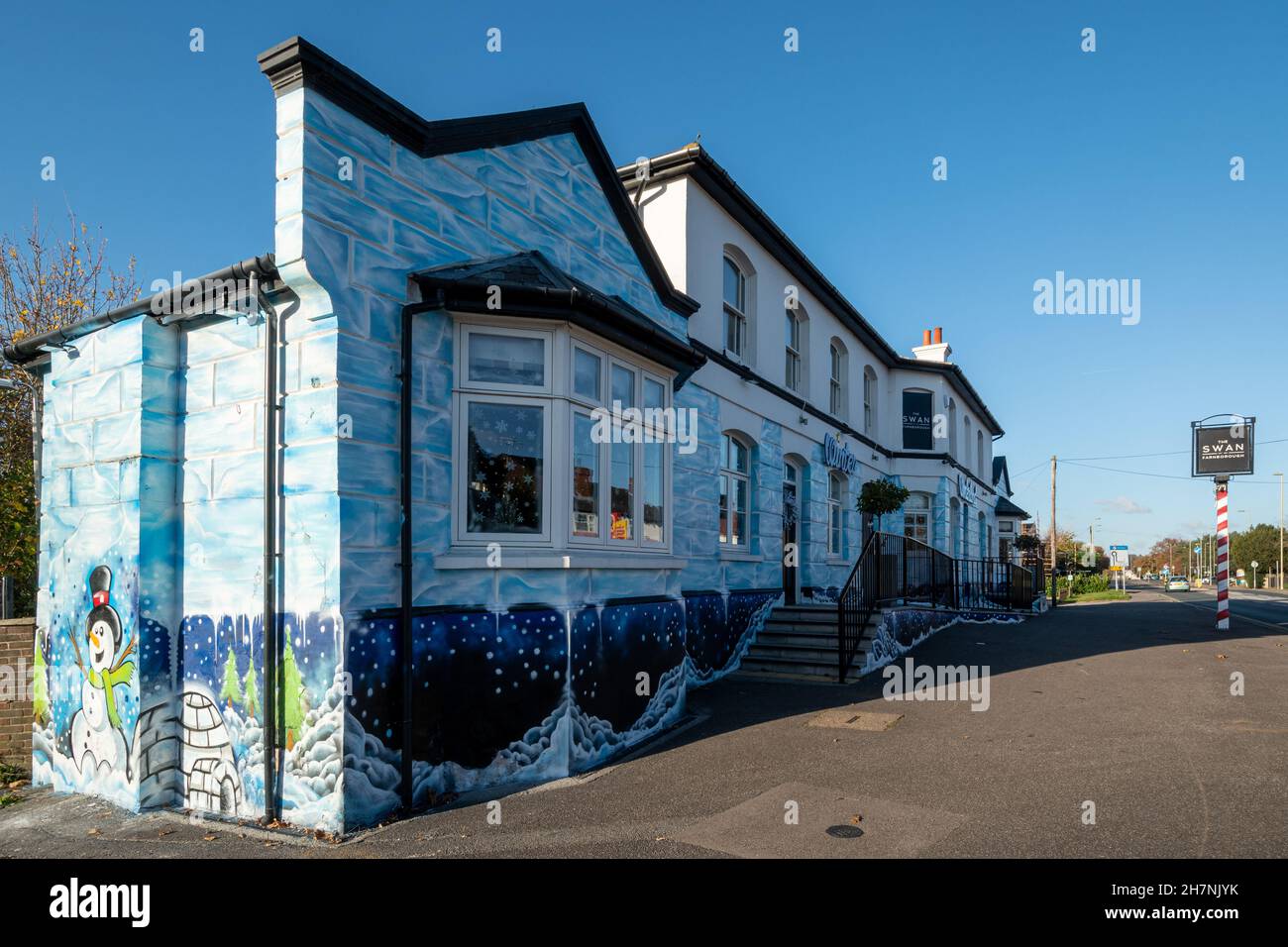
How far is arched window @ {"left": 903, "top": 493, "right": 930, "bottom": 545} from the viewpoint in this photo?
76.2ft

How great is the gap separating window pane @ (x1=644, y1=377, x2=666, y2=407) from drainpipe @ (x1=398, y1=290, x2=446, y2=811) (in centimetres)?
256

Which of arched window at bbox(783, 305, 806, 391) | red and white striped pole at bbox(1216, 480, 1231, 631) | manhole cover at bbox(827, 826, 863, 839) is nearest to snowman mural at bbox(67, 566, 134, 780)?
manhole cover at bbox(827, 826, 863, 839)

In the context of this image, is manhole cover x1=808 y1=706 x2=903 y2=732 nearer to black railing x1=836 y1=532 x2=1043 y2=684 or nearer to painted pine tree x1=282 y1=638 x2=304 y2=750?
black railing x1=836 y1=532 x2=1043 y2=684

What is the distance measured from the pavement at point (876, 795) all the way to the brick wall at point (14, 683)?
104cm

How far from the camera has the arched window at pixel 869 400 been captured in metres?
20.6

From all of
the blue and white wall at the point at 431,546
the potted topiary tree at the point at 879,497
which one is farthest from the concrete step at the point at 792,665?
the potted topiary tree at the point at 879,497

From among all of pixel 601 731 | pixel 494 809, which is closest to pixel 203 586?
pixel 494 809

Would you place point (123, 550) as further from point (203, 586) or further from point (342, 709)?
point (342, 709)

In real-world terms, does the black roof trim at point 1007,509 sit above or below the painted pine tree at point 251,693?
above

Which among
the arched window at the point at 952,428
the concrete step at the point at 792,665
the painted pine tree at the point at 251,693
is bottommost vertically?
the concrete step at the point at 792,665

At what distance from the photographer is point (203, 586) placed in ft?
21.2

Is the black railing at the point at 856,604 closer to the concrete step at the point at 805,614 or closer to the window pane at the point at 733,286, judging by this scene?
the concrete step at the point at 805,614

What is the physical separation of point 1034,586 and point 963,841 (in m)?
20.2

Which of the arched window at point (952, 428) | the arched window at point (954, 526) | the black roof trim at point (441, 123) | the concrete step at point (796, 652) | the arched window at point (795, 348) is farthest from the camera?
the arched window at point (952, 428)
